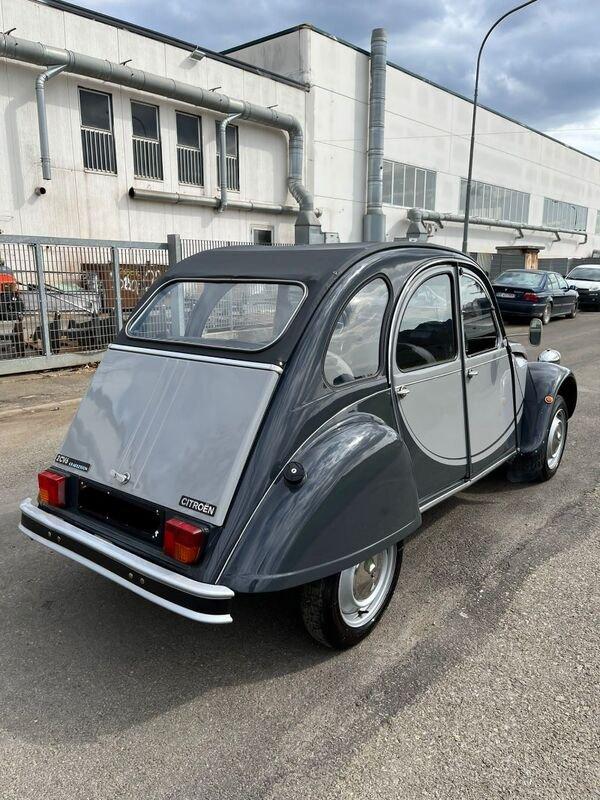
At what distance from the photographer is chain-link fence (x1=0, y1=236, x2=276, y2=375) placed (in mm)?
9117

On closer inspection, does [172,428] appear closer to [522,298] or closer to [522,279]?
[522,298]

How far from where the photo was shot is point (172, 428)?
2736 millimetres

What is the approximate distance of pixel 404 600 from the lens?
3.26 metres

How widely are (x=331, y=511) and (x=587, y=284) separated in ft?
78.2

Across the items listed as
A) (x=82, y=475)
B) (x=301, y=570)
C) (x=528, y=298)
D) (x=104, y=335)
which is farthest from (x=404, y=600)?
(x=528, y=298)

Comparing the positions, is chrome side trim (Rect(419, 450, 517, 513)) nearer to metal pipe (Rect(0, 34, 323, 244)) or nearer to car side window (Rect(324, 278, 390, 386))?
car side window (Rect(324, 278, 390, 386))

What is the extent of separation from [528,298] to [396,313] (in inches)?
579

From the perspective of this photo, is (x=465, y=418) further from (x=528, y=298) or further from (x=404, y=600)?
(x=528, y=298)

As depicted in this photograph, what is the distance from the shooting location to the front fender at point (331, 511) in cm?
234

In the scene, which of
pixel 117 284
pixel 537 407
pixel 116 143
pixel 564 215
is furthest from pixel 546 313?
pixel 564 215

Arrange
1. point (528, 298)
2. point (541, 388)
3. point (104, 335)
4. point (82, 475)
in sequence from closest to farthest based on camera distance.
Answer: point (82, 475) → point (541, 388) → point (104, 335) → point (528, 298)

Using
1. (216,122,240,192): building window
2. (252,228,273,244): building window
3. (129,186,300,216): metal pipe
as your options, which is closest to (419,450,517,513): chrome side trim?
(129,186,300,216): metal pipe

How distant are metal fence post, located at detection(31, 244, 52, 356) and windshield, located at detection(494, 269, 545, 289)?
12451 millimetres

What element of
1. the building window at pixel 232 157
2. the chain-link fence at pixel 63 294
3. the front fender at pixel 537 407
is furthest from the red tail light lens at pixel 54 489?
the building window at pixel 232 157
